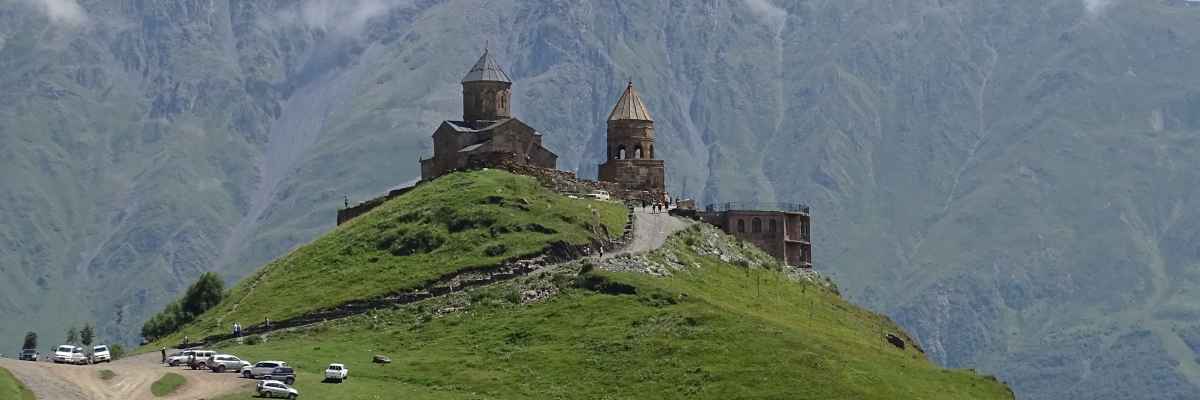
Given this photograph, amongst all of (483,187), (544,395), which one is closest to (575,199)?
(483,187)

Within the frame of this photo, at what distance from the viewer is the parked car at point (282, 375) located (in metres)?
136

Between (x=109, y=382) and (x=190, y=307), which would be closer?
(x=109, y=382)

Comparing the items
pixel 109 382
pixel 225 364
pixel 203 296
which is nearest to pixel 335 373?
pixel 225 364

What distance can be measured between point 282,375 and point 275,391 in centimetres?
441

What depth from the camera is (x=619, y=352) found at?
146m

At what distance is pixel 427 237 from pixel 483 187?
32.4 feet

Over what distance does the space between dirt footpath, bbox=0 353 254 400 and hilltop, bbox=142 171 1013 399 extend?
3.54 metres

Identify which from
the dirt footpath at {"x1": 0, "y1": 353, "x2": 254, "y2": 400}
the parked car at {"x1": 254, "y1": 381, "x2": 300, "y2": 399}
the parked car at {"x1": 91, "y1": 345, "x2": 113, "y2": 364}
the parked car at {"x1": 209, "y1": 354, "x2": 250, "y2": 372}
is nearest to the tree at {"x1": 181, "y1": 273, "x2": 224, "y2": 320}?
the parked car at {"x1": 91, "y1": 345, "x2": 113, "y2": 364}

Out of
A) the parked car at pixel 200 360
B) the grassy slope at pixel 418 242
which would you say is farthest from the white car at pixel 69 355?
the grassy slope at pixel 418 242

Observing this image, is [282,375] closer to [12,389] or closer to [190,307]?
[12,389]

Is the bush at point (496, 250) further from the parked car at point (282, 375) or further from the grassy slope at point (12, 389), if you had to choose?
the grassy slope at point (12, 389)

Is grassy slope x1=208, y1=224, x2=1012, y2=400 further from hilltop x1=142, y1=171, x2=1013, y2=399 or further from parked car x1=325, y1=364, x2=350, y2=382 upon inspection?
parked car x1=325, y1=364, x2=350, y2=382

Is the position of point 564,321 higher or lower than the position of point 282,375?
higher

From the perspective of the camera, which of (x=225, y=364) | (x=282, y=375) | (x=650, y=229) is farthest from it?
(x=650, y=229)
